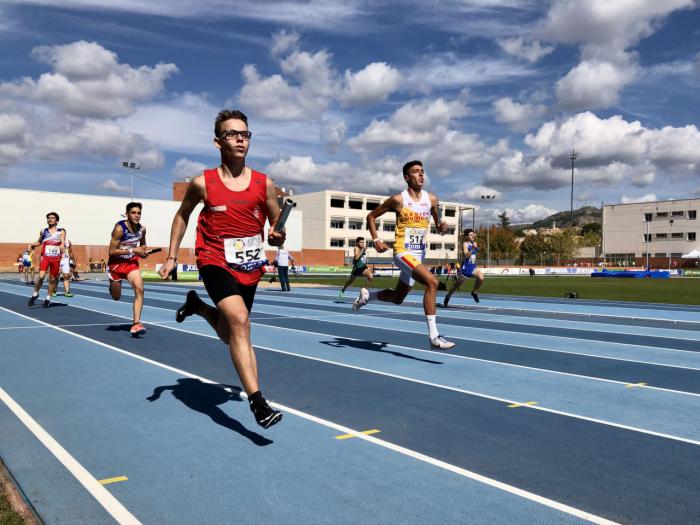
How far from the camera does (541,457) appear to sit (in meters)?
3.81

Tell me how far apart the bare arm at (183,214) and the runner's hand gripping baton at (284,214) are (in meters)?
0.64

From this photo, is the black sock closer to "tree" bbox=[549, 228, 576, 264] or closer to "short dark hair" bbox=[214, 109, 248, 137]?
"short dark hair" bbox=[214, 109, 248, 137]

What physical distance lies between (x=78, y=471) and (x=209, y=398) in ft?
6.35

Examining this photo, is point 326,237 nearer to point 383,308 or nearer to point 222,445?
point 383,308

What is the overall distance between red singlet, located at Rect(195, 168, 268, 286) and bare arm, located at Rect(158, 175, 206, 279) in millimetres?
57

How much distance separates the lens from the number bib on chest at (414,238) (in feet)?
26.2

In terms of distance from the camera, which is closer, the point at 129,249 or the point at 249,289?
the point at 249,289

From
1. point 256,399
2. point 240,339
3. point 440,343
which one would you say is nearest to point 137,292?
point 440,343

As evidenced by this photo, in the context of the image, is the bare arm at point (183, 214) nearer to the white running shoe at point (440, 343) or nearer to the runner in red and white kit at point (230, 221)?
the runner in red and white kit at point (230, 221)

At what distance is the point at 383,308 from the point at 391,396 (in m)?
10.5

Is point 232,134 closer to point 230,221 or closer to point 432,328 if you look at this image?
point 230,221

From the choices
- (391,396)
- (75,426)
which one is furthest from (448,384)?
(75,426)

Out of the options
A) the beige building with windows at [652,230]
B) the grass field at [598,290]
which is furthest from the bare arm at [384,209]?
the beige building with windows at [652,230]

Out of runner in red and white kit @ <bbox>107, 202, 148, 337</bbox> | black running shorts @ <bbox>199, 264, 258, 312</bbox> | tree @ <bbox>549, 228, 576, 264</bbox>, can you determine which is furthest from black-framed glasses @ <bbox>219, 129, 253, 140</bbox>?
tree @ <bbox>549, 228, 576, 264</bbox>
